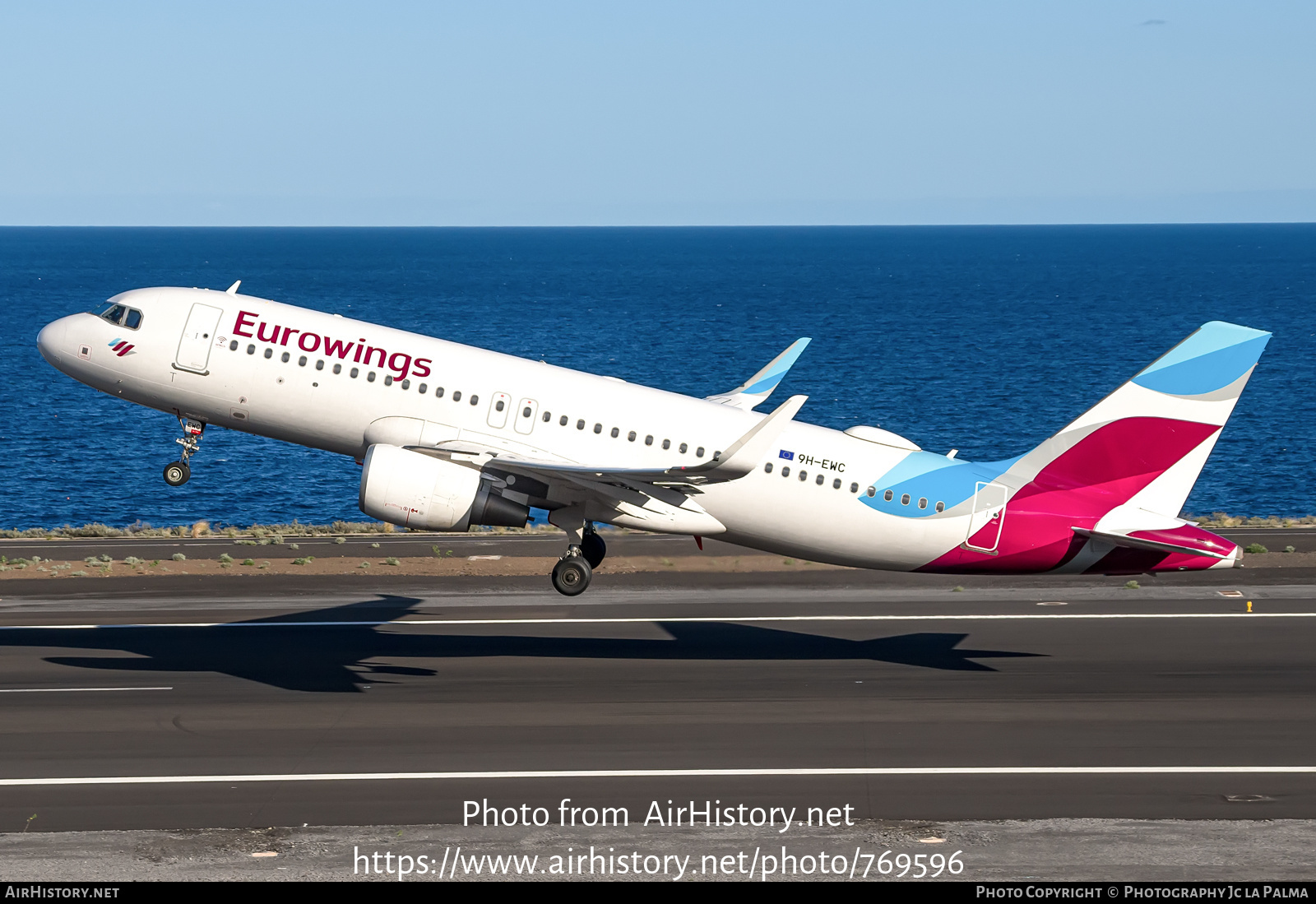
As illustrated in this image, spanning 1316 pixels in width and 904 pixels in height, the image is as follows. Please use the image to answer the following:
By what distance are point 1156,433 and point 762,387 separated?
36.5 ft

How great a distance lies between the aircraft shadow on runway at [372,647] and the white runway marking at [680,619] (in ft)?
0.73

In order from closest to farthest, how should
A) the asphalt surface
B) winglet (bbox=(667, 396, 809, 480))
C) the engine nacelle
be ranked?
winglet (bbox=(667, 396, 809, 480)) < the engine nacelle < the asphalt surface

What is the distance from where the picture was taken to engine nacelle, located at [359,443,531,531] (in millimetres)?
32906

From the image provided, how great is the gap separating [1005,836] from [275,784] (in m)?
14.3

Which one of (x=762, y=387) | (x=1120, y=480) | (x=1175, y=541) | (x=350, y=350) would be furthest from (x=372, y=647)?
(x=1175, y=541)

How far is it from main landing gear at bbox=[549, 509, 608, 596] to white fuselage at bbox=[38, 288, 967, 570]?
70 cm

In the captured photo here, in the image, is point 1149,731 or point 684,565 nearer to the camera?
point 1149,731

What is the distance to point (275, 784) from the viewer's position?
28312mm

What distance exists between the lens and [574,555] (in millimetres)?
35812

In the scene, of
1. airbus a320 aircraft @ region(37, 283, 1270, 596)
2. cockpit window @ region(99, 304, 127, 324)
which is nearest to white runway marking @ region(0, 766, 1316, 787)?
airbus a320 aircraft @ region(37, 283, 1270, 596)

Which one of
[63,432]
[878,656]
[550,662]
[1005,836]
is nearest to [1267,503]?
[878,656]

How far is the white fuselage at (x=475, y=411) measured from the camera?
35188mm

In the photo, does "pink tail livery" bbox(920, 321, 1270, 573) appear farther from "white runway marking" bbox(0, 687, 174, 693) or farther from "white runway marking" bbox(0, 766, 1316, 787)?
"white runway marking" bbox(0, 687, 174, 693)

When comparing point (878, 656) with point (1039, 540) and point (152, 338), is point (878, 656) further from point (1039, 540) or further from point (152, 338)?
point (152, 338)
